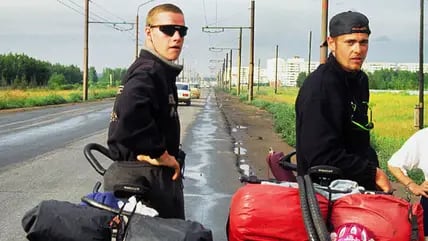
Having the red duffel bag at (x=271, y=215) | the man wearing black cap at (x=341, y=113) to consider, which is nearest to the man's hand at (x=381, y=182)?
the man wearing black cap at (x=341, y=113)

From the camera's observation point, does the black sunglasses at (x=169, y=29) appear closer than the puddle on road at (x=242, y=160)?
Yes

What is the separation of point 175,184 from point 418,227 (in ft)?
3.99

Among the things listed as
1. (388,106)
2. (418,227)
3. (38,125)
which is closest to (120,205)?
(418,227)

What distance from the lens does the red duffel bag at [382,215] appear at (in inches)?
105

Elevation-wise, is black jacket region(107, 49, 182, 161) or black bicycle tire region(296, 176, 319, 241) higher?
black jacket region(107, 49, 182, 161)

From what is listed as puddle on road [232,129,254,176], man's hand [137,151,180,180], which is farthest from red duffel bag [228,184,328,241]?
puddle on road [232,129,254,176]

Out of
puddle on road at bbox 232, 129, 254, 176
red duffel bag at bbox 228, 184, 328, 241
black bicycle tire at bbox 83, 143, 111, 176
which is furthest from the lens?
puddle on road at bbox 232, 129, 254, 176

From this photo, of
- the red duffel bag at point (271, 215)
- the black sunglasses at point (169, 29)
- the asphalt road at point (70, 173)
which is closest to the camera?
the red duffel bag at point (271, 215)

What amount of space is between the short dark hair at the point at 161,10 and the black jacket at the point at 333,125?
0.75 meters

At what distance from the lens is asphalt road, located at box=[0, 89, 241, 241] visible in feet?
27.5

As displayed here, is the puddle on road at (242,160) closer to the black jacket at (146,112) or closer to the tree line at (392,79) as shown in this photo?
the black jacket at (146,112)

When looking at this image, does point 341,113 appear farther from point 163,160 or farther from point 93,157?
point 93,157

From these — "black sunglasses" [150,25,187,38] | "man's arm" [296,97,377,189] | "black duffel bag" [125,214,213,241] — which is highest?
"black sunglasses" [150,25,187,38]

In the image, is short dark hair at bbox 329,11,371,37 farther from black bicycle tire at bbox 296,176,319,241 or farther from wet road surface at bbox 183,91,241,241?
wet road surface at bbox 183,91,241,241
